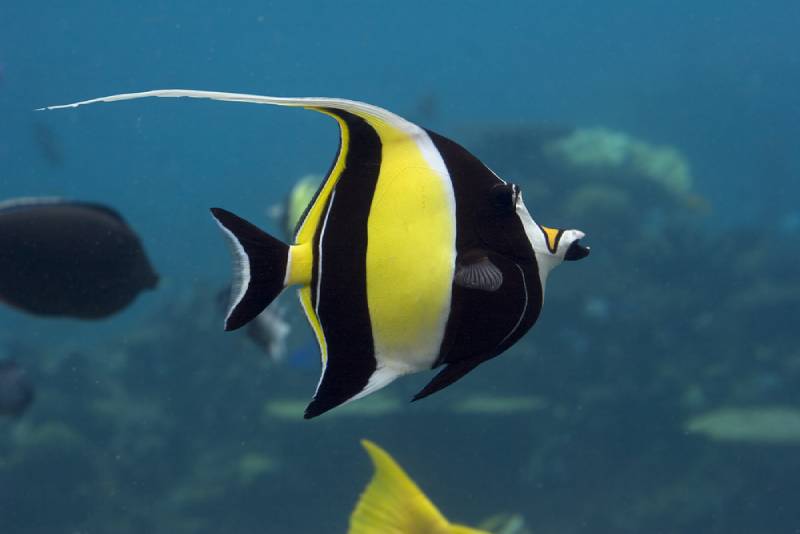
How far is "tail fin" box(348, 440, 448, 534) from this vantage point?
5.77 ft

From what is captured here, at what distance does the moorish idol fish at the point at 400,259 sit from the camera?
798mm

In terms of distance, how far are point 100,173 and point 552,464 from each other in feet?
303

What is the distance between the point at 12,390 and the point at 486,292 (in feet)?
12.7

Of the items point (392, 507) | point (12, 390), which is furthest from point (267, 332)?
point (12, 390)

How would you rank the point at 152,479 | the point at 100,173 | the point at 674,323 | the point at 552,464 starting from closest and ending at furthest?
the point at 552,464
the point at 152,479
the point at 674,323
the point at 100,173

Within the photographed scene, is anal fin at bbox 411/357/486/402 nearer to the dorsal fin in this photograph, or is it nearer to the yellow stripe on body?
the yellow stripe on body

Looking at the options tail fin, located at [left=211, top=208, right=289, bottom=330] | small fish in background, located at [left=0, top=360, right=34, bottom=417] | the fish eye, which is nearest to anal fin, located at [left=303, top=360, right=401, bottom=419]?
tail fin, located at [left=211, top=208, right=289, bottom=330]

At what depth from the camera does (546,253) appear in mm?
826

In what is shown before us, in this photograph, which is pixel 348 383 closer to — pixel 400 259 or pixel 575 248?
pixel 400 259

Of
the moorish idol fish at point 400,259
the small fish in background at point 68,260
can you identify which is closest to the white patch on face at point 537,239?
the moorish idol fish at point 400,259

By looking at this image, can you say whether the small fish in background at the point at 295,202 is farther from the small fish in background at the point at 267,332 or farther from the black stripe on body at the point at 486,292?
the black stripe on body at the point at 486,292

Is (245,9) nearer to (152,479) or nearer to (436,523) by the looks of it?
(152,479)

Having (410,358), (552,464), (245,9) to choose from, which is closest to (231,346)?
(552,464)

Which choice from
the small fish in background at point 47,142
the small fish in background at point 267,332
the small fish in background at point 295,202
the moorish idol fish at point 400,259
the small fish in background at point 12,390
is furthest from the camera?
the small fish in background at point 47,142
